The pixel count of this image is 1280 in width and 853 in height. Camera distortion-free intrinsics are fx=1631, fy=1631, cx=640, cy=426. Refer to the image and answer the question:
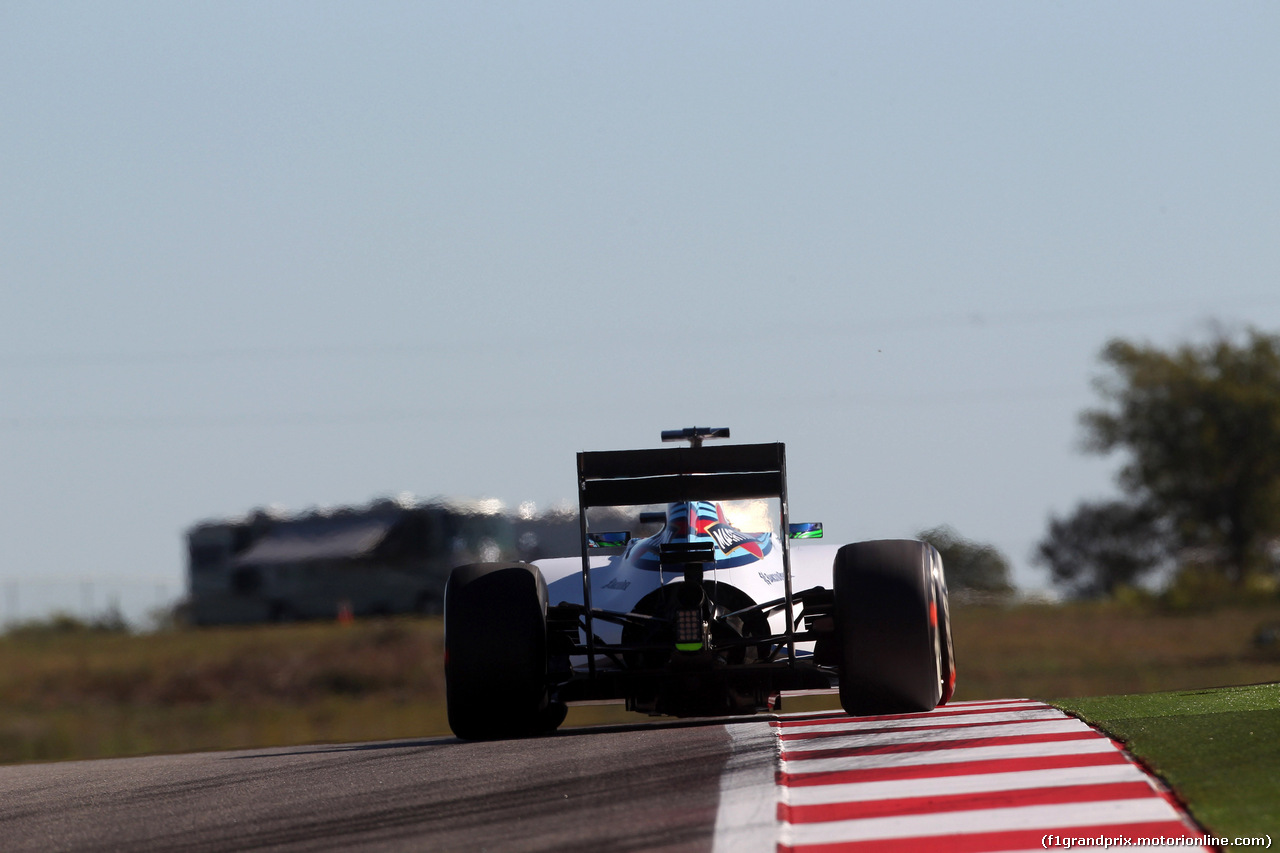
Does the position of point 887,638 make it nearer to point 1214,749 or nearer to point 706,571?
point 706,571

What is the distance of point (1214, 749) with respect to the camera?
7.63 meters

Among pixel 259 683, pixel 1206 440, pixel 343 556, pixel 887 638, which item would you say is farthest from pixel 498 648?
pixel 1206 440

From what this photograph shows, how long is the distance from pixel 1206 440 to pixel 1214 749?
51.3 m

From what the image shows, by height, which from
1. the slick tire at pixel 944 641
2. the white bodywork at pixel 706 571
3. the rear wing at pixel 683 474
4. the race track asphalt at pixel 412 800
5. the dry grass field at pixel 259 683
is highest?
the rear wing at pixel 683 474

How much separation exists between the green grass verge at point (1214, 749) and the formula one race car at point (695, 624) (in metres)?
1.27

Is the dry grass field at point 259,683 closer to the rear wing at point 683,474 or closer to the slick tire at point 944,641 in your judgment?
the slick tire at point 944,641

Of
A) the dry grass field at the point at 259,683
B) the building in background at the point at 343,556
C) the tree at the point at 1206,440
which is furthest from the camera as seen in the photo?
the tree at the point at 1206,440

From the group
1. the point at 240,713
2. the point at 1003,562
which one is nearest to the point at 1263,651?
the point at 1003,562

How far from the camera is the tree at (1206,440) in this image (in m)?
54.8

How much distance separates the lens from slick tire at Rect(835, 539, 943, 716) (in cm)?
989

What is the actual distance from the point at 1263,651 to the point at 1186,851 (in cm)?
3454

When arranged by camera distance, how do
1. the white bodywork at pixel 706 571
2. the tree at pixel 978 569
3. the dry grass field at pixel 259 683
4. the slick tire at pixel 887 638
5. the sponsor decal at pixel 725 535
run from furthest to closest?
the dry grass field at pixel 259 683 → the tree at pixel 978 569 → the sponsor decal at pixel 725 535 → the white bodywork at pixel 706 571 → the slick tire at pixel 887 638

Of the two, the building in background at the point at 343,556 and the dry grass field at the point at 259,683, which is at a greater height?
the building in background at the point at 343,556

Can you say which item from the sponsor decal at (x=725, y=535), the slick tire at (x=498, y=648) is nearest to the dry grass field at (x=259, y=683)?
the sponsor decal at (x=725, y=535)
